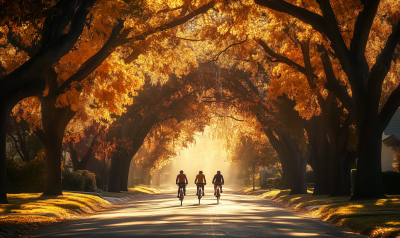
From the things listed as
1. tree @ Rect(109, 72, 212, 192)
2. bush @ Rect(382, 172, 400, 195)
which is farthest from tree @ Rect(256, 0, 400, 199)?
tree @ Rect(109, 72, 212, 192)

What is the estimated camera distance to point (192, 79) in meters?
40.8

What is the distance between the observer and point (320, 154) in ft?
110

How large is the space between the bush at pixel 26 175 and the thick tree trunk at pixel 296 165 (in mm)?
18182

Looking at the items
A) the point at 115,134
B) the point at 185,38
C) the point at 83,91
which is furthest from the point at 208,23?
the point at 115,134

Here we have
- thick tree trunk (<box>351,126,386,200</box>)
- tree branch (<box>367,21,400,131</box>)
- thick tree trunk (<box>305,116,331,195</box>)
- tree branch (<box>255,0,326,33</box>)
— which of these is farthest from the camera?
thick tree trunk (<box>305,116,331,195</box>)

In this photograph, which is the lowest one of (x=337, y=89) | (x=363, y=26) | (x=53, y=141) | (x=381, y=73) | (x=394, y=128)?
(x=53, y=141)

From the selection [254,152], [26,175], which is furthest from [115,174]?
[254,152]

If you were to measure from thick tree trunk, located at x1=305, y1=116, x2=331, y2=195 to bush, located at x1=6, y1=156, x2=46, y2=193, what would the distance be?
17.2m

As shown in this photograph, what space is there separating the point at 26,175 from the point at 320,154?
61.1ft

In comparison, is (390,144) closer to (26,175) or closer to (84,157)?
(84,157)

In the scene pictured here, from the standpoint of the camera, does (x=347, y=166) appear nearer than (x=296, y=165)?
Yes

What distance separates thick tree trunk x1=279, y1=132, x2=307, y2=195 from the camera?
129ft

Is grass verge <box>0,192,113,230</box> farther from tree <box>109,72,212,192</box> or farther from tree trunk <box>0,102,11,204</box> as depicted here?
tree <box>109,72,212,192</box>

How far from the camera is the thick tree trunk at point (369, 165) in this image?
21.9m
